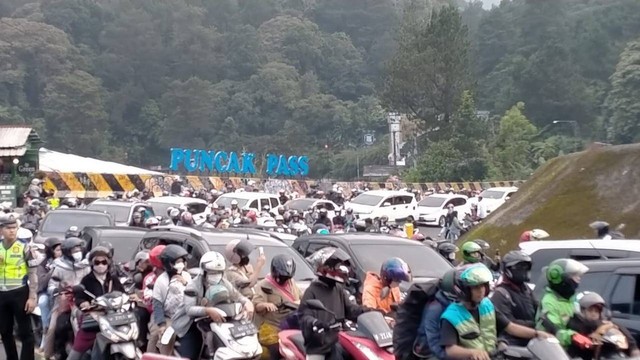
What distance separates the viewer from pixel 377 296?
9.41 meters

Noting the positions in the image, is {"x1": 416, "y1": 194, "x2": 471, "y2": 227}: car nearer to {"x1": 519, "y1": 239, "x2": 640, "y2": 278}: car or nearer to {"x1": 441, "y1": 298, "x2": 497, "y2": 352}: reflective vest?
{"x1": 519, "y1": 239, "x2": 640, "y2": 278}: car

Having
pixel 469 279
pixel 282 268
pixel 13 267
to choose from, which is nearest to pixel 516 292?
pixel 469 279

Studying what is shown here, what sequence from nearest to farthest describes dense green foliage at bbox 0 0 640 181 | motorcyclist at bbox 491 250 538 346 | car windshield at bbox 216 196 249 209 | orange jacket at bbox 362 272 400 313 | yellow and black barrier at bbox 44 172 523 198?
motorcyclist at bbox 491 250 538 346 < orange jacket at bbox 362 272 400 313 < car windshield at bbox 216 196 249 209 < yellow and black barrier at bbox 44 172 523 198 < dense green foliage at bbox 0 0 640 181

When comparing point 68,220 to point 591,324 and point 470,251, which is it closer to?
point 470,251

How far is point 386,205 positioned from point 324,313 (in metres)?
32.0

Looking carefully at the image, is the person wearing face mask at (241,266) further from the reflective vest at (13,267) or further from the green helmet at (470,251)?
the reflective vest at (13,267)

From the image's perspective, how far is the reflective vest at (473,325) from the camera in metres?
6.90

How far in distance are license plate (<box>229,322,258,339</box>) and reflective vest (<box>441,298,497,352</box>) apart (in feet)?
6.17

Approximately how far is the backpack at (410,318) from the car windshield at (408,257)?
4246 mm

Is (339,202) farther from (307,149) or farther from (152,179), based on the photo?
(307,149)

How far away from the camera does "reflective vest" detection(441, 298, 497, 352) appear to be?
6.90 meters

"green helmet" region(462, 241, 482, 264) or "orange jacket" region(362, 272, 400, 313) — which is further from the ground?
"green helmet" region(462, 241, 482, 264)

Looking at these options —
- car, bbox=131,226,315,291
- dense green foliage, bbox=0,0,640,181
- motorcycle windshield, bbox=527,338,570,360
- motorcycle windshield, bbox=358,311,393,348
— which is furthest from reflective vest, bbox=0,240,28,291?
dense green foliage, bbox=0,0,640,181

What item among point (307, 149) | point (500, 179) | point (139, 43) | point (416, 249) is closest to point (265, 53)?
point (139, 43)
